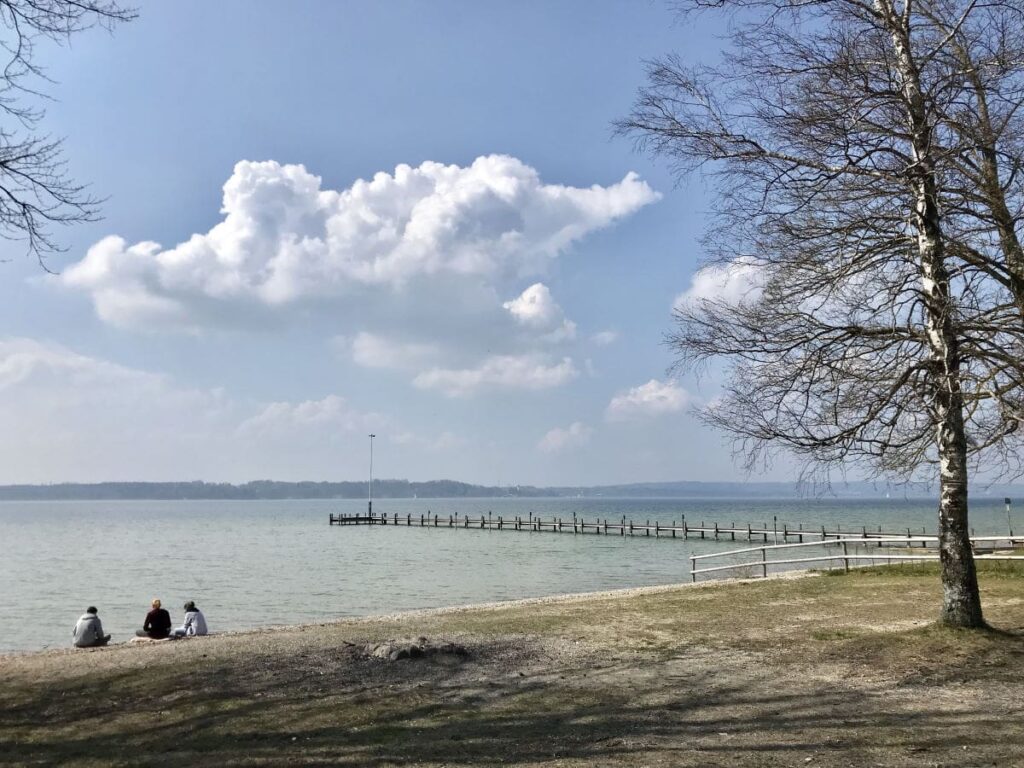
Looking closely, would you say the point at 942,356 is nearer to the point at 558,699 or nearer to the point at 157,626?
the point at 558,699

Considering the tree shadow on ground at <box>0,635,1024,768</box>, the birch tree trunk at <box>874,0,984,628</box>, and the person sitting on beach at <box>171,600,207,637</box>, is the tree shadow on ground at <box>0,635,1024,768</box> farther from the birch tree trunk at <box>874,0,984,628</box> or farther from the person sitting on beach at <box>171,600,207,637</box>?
the person sitting on beach at <box>171,600,207,637</box>

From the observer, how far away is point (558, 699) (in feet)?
26.6

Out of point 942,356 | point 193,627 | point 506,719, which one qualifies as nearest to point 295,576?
point 193,627

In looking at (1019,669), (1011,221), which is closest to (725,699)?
(1019,669)

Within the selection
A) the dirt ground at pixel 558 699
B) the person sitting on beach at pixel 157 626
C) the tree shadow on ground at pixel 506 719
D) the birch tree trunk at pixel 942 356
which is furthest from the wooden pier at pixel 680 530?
the tree shadow on ground at pixel 506 719

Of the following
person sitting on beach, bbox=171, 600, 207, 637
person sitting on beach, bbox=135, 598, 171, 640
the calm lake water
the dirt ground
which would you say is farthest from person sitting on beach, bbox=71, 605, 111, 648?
the calm lake water

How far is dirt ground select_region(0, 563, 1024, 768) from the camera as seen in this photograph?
20.9ft

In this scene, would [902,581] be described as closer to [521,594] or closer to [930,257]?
[930,257]

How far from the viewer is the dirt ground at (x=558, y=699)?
20.9ft

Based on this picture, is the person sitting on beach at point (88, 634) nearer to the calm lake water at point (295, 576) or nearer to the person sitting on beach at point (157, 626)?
the person sitting on beach at point (157, 626)

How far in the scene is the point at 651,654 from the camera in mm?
10523

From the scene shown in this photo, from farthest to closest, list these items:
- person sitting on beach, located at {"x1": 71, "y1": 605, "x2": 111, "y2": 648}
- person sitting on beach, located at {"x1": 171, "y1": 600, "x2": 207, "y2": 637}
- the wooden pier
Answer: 1. the wooden pier
2. person sitting on beach, located at {"x1": 171, "y1": 600, "x2": 207, "y2": 637}
3. person sitting on beach, located at {"x1": 71, "y1": 605, "x2": 111, "y2": 648}

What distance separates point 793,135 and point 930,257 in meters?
2.52

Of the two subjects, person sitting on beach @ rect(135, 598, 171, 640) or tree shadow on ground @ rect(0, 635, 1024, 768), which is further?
person sitting on beach @ rect(135, 598, 171, 640)
